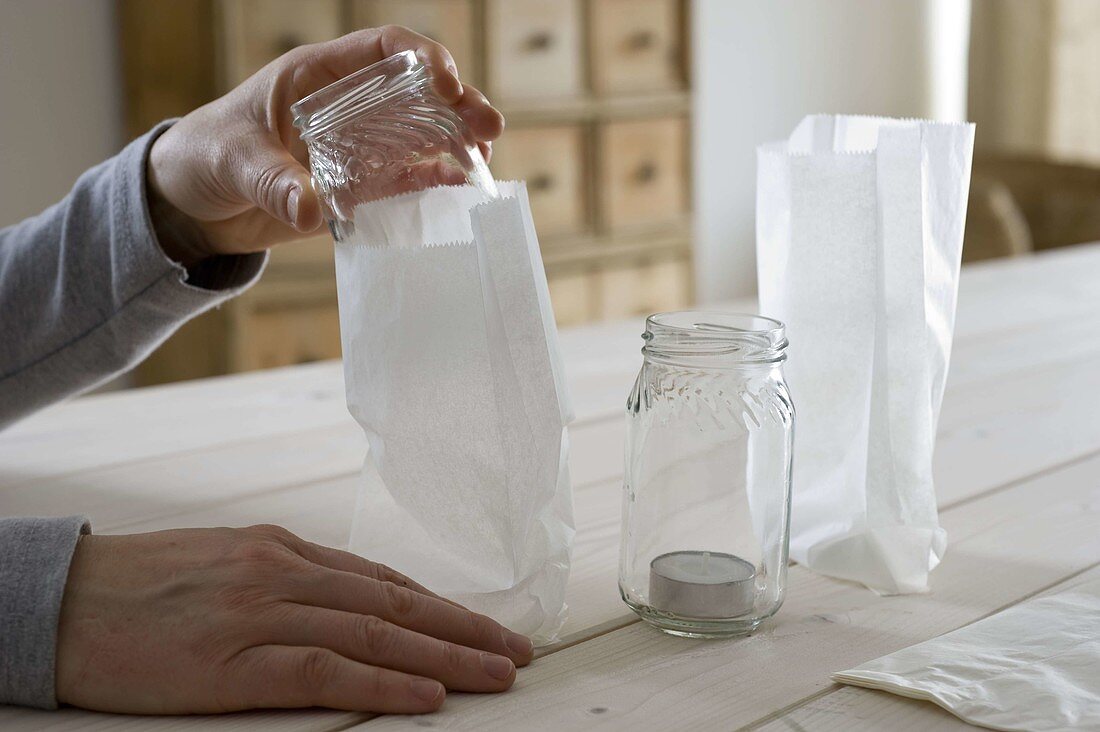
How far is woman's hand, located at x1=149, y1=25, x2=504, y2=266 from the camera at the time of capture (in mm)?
733

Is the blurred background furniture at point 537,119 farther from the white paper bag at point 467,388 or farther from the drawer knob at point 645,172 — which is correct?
the white paper bag at point 467,388

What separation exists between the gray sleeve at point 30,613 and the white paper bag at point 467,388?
162 millimetres

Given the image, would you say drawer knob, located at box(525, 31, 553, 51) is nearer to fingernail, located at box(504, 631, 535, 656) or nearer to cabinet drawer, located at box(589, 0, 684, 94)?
cabinet drawer, located at box(589, 0, 684, 94)

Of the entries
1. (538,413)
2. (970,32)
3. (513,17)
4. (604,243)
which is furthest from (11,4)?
(970,32)

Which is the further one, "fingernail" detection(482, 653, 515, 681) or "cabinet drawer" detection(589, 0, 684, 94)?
"cabinet drawer" detection(589, 0, 684, 94)

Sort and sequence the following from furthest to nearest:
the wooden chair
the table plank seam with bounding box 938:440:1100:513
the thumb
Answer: the wooden chair
the table plank seam with bounding box 938:440:1100:513
the thumb

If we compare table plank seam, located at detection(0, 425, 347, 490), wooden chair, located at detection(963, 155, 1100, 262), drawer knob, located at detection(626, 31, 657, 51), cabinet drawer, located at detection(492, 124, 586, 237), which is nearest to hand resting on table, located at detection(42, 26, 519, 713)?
table plank seam, located at detection(0, 425, 347, 490)

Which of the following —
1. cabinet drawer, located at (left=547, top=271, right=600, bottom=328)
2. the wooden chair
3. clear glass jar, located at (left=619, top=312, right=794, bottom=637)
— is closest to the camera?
clear glass jar, located at (left=619, top=312, right=794, bottom=637)

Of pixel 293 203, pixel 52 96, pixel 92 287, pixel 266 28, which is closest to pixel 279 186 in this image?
pixel 293 203

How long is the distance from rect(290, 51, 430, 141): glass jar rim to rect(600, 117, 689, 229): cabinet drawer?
2.31 m

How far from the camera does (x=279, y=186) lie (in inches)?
30.0

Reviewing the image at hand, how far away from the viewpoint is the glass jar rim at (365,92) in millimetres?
623

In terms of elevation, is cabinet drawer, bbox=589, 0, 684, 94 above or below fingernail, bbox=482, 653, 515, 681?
above

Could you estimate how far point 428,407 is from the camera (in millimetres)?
608
